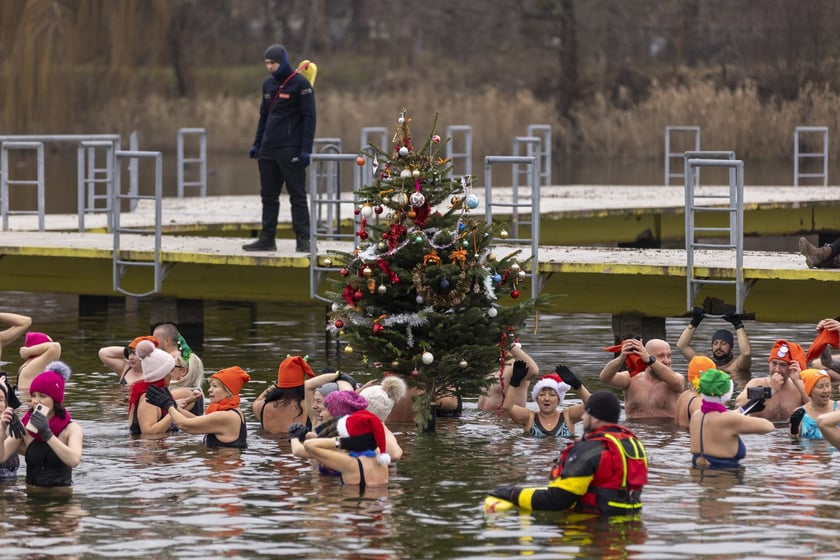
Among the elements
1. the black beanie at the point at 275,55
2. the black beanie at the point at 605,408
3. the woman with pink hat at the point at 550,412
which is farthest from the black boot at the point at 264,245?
the black beanie at the point at 605,408

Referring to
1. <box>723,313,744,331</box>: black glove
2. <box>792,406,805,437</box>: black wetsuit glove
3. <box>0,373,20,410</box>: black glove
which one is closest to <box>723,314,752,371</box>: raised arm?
<box>723,313,744,331</box>: black glove

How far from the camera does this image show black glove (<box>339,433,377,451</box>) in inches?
517

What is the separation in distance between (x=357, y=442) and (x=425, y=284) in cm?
222

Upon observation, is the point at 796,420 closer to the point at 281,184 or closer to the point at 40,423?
the point at 40,423

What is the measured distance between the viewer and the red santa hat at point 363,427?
42.8 feet

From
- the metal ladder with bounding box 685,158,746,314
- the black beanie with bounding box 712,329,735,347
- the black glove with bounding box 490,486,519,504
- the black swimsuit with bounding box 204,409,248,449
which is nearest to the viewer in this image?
the black glove with bounding box 490,486,519,504

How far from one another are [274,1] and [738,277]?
53890mm

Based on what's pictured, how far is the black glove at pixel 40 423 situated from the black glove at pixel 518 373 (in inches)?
171

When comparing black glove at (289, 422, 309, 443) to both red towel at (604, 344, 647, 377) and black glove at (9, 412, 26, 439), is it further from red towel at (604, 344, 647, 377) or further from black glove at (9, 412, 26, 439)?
red towel at (604, 344, 647, 377)

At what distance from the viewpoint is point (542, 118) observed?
45.8 m

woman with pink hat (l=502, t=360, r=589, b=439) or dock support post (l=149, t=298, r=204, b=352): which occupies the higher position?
dock support post (l=149, t=298, r=204, b=352)

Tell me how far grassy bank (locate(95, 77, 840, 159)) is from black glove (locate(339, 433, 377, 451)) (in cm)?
2889

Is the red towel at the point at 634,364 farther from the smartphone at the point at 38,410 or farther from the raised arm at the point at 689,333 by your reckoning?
the smartphone at the point at 38,410

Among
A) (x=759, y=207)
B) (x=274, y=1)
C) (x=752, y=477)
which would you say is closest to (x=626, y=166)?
(x=759, y=207)
